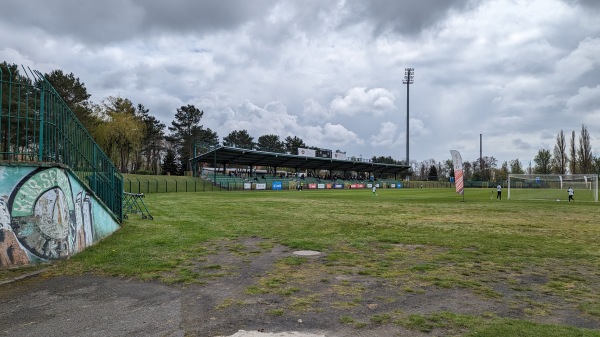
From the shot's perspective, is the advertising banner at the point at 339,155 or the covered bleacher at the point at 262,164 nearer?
the covered bleacher at the point at 262,164

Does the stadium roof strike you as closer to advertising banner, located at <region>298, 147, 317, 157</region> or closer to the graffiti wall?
advertising banner, located at <region>298, 147, 317, 157</region>

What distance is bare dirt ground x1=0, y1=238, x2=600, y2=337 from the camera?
4.65 meters

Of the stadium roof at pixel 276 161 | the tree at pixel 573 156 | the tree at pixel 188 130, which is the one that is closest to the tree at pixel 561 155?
the tree at pixel 573 156

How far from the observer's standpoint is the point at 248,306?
18.1 feet

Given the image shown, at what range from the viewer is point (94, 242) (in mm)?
10141

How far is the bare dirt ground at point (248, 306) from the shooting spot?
15.3ft

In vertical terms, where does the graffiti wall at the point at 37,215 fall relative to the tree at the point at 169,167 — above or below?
below

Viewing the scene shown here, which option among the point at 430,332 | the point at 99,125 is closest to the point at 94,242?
the point at 430,332

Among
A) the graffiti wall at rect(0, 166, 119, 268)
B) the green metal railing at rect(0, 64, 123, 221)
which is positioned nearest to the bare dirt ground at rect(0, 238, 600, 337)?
the graffiti wall at rect(0, 166, 119, 268)

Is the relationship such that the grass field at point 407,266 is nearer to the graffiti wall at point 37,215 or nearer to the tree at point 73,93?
the graffiti wall at point 37,215

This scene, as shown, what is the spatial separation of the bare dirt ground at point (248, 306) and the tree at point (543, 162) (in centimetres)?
11555

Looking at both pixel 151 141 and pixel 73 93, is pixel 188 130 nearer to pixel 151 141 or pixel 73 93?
pixel 151 141

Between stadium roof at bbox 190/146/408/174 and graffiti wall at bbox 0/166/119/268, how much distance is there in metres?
54.5

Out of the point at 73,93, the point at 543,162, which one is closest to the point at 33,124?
the point at 73,93
